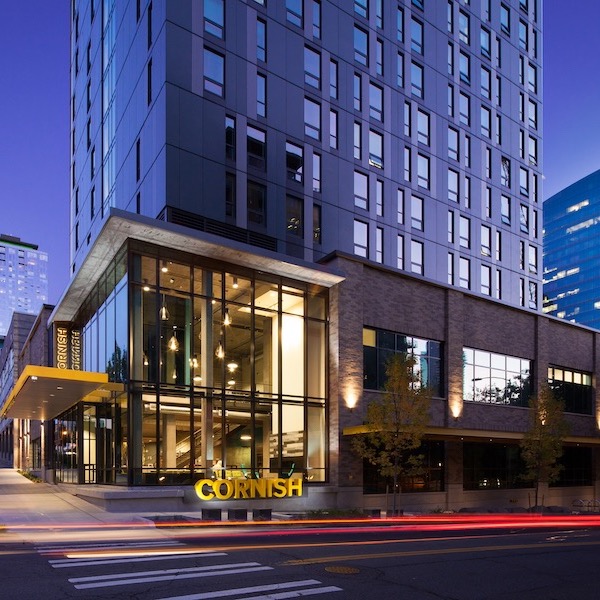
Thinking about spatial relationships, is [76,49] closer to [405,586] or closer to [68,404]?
[68,404]

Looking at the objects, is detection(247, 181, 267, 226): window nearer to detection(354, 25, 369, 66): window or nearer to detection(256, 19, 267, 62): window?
detection(256, 19, 267, 62): window

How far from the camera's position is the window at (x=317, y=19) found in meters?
42.1

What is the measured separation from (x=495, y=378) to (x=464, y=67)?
28829mm

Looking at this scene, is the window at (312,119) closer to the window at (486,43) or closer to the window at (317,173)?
the window at (317,173)

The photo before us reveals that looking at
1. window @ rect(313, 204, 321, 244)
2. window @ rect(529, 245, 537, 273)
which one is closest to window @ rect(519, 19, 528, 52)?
window @ rect(529, 245, 537, 273)

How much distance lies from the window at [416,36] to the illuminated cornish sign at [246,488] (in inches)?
1420

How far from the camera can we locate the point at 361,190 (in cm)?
4406

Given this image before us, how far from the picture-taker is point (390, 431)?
2625cm

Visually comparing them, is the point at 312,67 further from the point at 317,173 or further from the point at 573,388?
the point at 573,388

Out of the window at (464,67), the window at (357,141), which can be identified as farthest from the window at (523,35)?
the window at (357,141)

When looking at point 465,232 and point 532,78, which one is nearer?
point 465,232

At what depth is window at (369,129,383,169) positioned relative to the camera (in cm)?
4503

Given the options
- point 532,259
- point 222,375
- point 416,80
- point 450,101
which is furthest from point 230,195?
point 532,259

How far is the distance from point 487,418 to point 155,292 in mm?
20241
